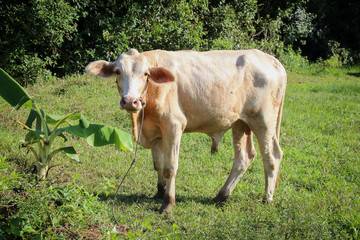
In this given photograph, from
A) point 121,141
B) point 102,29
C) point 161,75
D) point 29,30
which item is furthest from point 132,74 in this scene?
point 102,29

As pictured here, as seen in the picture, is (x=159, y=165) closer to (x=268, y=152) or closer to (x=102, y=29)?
(x=268, y=152)

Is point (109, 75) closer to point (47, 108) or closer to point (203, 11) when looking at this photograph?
point (47, 108)

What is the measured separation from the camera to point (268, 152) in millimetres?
5520

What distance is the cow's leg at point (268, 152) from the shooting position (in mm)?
5465

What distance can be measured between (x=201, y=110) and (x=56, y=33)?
667cm

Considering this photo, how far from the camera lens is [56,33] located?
34.7 ft

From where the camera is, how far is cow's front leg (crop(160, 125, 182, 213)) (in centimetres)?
502

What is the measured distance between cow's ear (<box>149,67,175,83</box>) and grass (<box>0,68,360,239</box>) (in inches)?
52.1

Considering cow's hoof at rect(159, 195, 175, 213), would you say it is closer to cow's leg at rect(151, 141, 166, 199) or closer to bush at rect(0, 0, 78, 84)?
cow's leg at rect(151, 141, 166, 199)

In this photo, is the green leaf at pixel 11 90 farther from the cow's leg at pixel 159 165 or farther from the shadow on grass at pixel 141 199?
the cow's leg at pixel 159 165

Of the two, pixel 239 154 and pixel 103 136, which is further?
pixel 239 154

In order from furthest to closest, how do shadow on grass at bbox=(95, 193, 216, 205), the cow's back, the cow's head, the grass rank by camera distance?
shadow on grass at bbox=(95, 193, 216, 205)
the cow's back
the cow's head
the grass

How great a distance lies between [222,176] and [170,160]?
61.9 inches

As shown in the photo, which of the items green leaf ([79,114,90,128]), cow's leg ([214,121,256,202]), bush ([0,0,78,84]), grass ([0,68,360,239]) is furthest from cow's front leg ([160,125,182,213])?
bush ([0,0,78,84])
